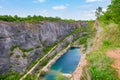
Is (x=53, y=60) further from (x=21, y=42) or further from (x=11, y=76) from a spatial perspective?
(x=11, y=76)

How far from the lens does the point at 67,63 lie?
79.1 metres

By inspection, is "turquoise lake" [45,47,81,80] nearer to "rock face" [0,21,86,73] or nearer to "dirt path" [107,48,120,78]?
"rock face" [0,21,86,73]

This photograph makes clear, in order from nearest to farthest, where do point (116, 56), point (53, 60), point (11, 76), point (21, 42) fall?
point (116, 56) < point (11, 76) < point (21, 42) < point (53, 60)

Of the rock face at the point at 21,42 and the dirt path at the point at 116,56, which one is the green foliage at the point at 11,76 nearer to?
the rock face at the point at 21,42

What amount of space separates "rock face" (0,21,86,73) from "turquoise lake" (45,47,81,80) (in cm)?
656

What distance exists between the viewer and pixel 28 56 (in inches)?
2704

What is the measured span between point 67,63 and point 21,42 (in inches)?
708

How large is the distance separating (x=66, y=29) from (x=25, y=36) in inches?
1800

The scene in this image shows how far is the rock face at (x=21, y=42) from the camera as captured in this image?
199 ft

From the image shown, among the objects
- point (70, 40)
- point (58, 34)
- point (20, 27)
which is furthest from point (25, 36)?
point (70, 40)

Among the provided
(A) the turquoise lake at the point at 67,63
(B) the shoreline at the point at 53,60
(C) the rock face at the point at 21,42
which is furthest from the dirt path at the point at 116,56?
(B) the shoreline at the point at 53,60

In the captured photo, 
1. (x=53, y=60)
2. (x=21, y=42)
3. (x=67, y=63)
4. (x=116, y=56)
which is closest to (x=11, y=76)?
(x=21, y=42)

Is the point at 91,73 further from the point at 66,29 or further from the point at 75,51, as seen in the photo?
the point at 66,29

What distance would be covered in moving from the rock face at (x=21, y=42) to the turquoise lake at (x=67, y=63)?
258 inches
